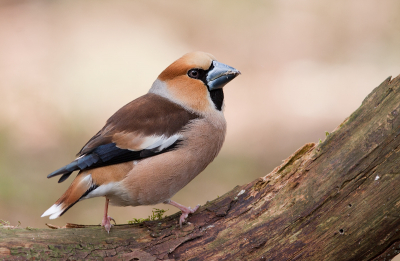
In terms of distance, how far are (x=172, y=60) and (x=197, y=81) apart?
4956mm

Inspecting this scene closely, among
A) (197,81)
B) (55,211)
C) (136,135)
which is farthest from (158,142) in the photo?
(55,211)

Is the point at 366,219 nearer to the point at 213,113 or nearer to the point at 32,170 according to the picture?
the point at 213,113

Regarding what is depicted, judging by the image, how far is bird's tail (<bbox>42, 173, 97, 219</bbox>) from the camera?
321 cm

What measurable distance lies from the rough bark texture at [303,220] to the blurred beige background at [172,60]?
331 cm

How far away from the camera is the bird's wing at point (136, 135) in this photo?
3.33m

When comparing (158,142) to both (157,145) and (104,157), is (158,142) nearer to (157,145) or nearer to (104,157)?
(157,145)

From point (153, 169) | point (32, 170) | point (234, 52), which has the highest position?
point (234, 52)

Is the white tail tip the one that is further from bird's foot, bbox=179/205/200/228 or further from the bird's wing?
bird's foot, bbox=179/205/200/228

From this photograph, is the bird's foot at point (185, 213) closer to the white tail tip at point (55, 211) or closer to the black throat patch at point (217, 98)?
the white tail tip at point (55, 211)

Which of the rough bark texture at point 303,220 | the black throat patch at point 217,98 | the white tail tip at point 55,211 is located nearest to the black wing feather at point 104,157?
the white tail tip at point 55,211

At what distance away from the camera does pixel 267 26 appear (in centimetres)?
963

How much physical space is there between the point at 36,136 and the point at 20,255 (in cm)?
504

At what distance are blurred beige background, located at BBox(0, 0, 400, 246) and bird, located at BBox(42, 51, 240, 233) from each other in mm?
2985

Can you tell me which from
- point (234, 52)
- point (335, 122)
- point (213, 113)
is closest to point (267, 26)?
point (234, 52)
